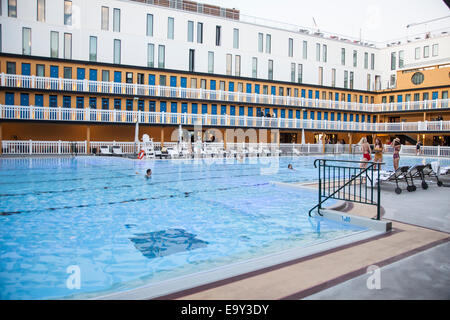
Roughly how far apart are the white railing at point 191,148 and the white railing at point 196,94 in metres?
5.56

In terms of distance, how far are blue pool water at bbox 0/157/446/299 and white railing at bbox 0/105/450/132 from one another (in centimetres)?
1746

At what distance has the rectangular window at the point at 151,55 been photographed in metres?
36.9

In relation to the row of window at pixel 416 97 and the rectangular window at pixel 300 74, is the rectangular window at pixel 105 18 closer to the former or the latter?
the rectangular window at pixel 300 74

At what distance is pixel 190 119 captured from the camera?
34750 millimetres

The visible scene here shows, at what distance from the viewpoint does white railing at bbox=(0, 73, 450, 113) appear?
3116 centimetres

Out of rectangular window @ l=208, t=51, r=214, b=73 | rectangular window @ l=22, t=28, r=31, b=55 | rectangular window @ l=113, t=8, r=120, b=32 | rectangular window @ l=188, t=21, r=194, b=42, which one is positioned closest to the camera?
rectangular window @ l=22, t=28, r=31, b=55

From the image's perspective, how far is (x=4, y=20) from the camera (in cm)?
3097

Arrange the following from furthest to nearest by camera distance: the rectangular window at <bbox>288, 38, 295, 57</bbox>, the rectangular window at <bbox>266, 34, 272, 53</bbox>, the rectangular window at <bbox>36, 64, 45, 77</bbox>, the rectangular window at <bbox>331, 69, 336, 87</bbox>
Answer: the rectangular window at <bbox>331, 69, 336, 87</bbox> < the rectangular window at <bbox>288, 38, 295, 57</bbox> < the rectangular window at <bbox>266, 34, 272, 53</bbox> < the rectangular window at <bbox>36, 64, 45, 77</bbox>

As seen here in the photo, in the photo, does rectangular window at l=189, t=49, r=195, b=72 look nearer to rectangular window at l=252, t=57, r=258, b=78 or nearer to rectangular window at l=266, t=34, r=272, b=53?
rectangular window at l=252, t=57, r=258, b=78

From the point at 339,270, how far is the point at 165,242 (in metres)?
3.44

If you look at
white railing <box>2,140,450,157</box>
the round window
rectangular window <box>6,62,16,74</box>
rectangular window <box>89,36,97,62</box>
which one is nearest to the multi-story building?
rectangular window <box>6,62,16,74</box>

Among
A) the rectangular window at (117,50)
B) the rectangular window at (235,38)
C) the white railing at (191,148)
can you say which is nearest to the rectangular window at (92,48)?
the rectangular window at (117,50)

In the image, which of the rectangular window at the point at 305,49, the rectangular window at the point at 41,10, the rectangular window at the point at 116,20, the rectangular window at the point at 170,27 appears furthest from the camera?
the rectangular window at the point at 305,49
